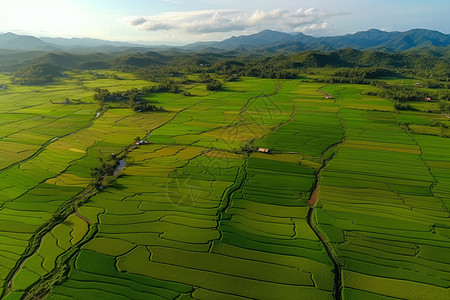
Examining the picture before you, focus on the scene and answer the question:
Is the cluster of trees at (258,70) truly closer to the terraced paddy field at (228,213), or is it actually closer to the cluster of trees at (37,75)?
the terraced paddy field at (228,213)

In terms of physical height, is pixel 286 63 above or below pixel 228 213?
above

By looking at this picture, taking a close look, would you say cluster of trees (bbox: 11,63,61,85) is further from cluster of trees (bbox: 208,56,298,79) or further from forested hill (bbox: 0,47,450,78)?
cluster of trees (bbox: 208,56,298,79)

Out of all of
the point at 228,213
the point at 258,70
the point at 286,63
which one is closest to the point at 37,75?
the point at 258,70

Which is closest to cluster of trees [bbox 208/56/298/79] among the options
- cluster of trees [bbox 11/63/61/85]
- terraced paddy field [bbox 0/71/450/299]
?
terraced paddy field [bbox 0/71/450/299]

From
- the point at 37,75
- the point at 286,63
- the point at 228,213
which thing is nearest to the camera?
the point at 228,213

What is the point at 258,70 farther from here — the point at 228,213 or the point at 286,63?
the point at 228,213

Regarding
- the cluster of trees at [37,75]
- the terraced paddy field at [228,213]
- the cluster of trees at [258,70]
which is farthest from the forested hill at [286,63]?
the terraced paddy field at [228,213]

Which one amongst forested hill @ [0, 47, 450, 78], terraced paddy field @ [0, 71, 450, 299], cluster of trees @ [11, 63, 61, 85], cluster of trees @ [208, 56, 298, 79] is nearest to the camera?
terraced paddy field @ [0, 71, 450, 299]
